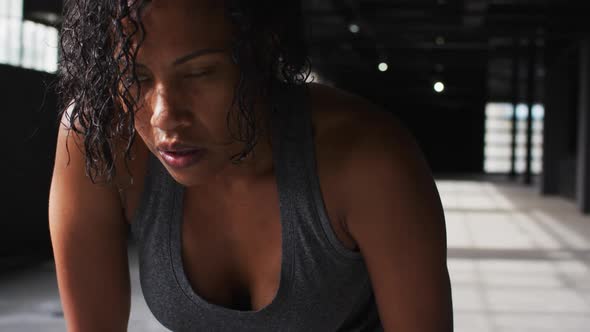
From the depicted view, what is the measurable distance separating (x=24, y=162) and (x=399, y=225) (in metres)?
6.70

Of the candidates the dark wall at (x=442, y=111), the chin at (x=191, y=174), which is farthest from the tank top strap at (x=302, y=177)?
the dark wall at (x=442, y=111)

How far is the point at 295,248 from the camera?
99 centimetres

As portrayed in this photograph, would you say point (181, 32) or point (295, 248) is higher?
point (181, 32)

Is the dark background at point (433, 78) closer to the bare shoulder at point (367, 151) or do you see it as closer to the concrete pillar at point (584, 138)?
the concrete pillar at point (584, 138)

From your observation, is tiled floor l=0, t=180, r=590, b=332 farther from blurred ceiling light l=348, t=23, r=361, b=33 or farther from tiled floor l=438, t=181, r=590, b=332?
blurred ceiling light l=348, t=23, r=361, b=33

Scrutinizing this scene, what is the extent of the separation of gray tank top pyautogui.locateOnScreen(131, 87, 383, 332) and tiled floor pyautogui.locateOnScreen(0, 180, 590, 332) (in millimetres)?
3528

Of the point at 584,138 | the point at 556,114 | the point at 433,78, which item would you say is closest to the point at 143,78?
the point at 584,138

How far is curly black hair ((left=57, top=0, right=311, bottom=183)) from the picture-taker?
0.85 metres

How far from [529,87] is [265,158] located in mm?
19382

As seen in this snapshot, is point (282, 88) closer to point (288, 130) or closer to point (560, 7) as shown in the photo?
point (288, 130)

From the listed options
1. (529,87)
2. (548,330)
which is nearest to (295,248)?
(548,330)

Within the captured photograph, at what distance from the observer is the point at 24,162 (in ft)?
23.3

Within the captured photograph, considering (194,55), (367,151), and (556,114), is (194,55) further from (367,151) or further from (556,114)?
(556,114)

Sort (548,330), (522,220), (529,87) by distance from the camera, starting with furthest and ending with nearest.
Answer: (529,87) < (522,220) < (548,330)
